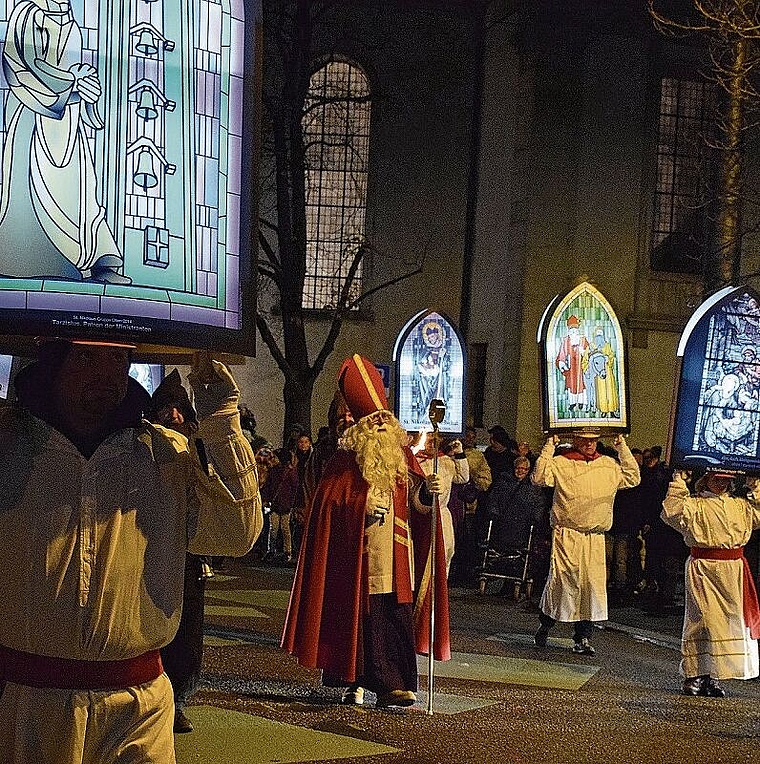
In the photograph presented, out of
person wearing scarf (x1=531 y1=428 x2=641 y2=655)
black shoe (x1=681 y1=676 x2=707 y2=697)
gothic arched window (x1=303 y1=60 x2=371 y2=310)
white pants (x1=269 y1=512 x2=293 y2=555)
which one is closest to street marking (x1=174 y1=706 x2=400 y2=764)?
black shoe (x1=681 y1=676 x2=707 y2=697)

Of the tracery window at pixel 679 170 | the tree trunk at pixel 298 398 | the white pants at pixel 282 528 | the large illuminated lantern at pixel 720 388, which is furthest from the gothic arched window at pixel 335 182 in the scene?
the large illuminated lantern at pixel 720 388

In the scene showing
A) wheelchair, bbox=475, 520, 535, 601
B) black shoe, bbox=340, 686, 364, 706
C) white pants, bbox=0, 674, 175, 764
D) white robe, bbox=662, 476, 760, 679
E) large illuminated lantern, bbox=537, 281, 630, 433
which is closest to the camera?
white pants, bbox=0, 674, 175, 764

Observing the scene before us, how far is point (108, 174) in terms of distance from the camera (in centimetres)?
432

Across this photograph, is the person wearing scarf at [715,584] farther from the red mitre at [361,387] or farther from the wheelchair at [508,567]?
the wheelchair at [508,567]

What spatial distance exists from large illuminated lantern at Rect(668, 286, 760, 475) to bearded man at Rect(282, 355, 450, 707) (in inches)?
84.3

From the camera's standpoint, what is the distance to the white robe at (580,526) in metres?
14.9

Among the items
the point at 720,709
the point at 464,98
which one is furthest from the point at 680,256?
the point at 720,709

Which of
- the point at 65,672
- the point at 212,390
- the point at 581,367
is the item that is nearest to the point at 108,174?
the point at 212,390

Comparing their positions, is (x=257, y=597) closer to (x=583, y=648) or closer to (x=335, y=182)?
(x=583, y=648)

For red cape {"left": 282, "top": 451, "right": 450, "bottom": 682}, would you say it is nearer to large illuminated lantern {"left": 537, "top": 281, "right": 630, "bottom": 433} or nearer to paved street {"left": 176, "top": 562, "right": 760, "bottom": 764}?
paved street {"left": 176, "top": 562, "right": 760, "bottom": 764}

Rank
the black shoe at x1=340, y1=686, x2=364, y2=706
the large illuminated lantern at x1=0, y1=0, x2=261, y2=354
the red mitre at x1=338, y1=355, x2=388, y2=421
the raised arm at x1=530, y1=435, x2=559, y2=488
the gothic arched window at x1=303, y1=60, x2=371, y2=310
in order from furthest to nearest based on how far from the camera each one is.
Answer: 1. the gothic arched window at x1=303, y1=60, x2=371, y2=310
2. the raised arm at x1=530, y1=435, x2=559, y2=488
3. the red mitre at x1=338, y1=355, x2=388, y2=421
4. the black shoe at x1=340, y1=686, x2=364, y2=706
5. the large illuminated lantern at x1=0, y1=0, x2=261, y2=354

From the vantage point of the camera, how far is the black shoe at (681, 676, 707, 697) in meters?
12.7

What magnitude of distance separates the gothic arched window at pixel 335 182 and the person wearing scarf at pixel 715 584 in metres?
21.1

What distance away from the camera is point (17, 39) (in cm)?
433
